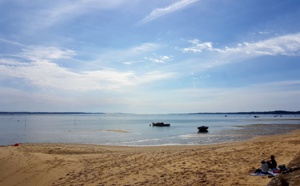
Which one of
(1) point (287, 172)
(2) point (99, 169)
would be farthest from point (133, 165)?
(1) point (287, 172)

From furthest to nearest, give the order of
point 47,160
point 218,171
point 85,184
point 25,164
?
point 47,160 → point 25,164 → point 218,171 → point 85,184

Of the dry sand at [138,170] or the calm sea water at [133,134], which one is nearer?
the dry sand at [138,170]

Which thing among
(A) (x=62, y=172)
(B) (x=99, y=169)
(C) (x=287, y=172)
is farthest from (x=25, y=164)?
(C) (x=287, y=172)

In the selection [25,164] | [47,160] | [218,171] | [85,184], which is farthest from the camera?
[47,160]

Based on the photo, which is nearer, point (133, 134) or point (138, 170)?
point (138, 170)

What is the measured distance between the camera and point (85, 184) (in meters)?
13.6

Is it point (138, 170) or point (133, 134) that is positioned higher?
point (138, 170)

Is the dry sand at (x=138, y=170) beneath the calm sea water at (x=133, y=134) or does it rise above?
above

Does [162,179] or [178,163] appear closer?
[162,179]

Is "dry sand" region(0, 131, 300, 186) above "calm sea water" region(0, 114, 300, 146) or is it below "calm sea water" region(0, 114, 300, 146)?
above

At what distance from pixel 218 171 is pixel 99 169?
23.7ft

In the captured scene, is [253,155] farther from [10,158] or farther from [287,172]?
[10,158]

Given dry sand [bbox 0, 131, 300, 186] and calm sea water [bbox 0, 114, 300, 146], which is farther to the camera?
calm sea water [bbox 0, 114, 300, 146]

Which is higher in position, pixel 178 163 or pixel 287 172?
pixel 287 172
